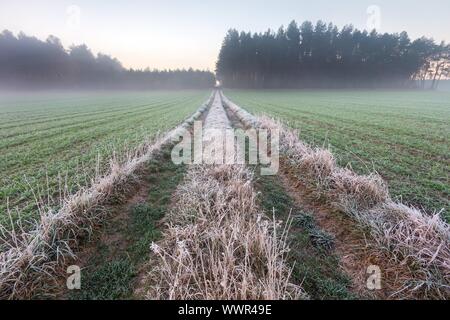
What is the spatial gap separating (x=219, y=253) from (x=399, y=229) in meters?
2.48

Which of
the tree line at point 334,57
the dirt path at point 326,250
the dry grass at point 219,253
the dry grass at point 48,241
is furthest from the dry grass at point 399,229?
the tree line at point 334,57

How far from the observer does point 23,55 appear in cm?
6184

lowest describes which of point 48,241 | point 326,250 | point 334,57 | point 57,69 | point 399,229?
point 326,250

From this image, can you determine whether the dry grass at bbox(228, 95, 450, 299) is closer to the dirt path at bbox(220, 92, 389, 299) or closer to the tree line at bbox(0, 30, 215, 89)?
the dirt path at bbox(220, 92, 389, 299)

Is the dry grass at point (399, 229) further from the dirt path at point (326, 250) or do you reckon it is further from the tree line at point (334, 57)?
the tree line at point (334, 57)

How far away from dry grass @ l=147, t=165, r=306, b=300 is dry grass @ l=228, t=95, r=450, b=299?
1.30 m

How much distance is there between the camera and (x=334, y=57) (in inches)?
2482

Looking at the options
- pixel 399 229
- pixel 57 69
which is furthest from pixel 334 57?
pixel 57 69

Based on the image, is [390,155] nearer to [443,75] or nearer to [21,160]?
[21,160]

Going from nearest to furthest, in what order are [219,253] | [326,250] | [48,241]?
[219,253]
[48,241]
[326,250]

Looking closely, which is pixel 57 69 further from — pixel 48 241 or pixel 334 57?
pixel 48 241

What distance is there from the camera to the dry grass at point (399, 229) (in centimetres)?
266

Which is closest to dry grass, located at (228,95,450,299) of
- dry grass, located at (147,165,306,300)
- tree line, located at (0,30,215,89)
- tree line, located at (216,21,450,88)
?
dry grass, located at (147,165,306,300)
